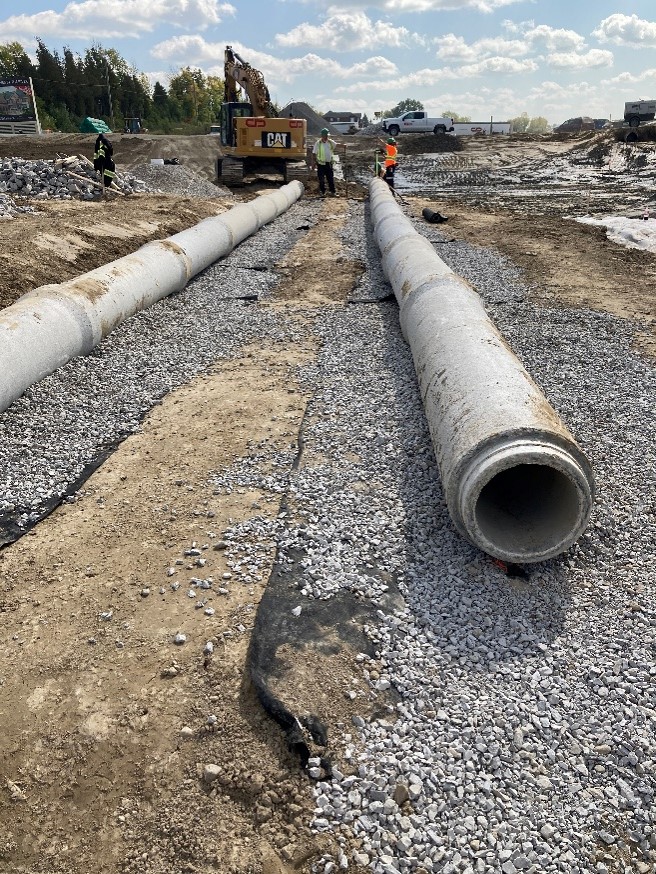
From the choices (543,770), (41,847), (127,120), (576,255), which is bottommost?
(41,847)

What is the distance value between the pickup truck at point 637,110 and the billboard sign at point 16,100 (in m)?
39.5

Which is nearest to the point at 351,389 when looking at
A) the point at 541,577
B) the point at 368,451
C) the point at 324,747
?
the point at 368,451

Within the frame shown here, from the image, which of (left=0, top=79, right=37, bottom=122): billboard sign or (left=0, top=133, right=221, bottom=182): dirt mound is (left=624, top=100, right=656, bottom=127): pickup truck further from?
(left=0, top=79, right=37, bottom=122): billboard sign

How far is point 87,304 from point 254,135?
16924mm

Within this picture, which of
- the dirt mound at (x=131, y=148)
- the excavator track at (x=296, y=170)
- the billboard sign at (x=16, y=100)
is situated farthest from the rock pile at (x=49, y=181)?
the billboard sign at (x=16, y=100)

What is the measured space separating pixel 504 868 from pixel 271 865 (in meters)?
1.01

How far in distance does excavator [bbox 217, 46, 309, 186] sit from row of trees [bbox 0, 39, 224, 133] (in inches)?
1191

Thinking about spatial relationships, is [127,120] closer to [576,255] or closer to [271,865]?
[576,255]

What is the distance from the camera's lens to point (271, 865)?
9.00 ft

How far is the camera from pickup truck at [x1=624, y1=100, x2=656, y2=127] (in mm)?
43938

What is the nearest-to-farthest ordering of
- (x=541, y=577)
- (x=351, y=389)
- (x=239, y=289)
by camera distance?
(x=541, y=577) → (x=351, y=389) → (x=239, y=289)

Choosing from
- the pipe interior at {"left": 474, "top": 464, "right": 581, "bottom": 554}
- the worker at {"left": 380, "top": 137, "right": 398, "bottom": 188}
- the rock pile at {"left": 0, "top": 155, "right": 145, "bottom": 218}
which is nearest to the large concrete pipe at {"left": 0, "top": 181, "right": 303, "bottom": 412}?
the pipe interior at {"left": 474, "top": 464, "right": 581, "bottom": 554}

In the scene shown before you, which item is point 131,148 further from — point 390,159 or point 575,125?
point 575,125

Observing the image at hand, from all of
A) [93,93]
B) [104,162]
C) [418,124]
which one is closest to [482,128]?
[418,124]
